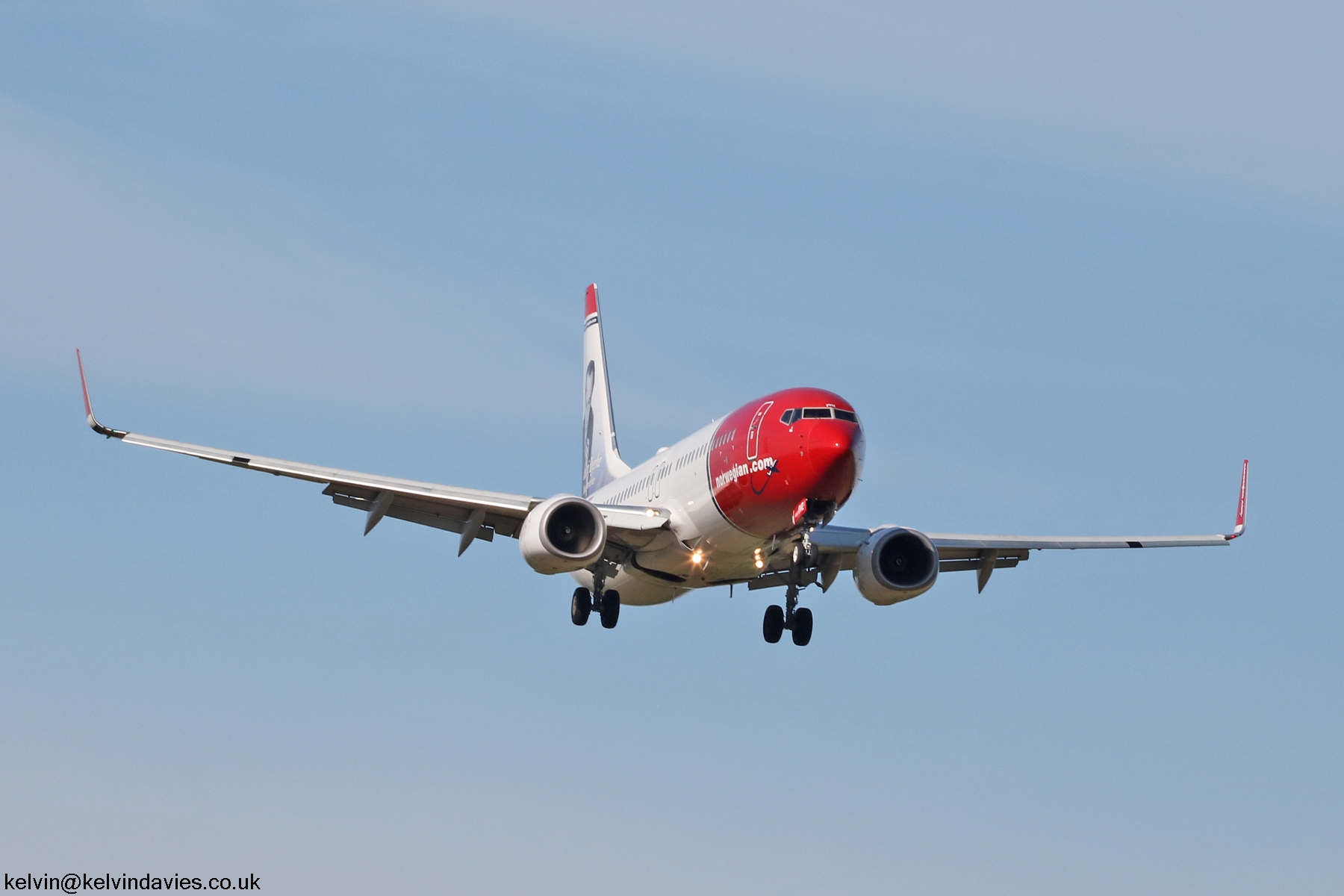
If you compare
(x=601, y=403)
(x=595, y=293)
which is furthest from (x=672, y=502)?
(x=595, y=293)

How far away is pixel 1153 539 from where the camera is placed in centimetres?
4934

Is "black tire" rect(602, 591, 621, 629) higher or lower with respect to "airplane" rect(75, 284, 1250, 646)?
lower

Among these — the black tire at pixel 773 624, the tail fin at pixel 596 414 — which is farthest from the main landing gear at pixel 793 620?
the tail fin at pixel 596 414

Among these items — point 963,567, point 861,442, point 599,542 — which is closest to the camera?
point 861,442

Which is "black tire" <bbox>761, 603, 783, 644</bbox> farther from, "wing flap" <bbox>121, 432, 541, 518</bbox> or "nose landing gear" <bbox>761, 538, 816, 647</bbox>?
"wing flap" <bbox>121, 432, 541, 518</bbox>

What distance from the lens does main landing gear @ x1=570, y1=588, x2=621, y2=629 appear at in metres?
45.5

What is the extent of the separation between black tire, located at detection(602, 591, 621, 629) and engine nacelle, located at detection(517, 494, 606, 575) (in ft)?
10.4

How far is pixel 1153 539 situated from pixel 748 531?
1397cm

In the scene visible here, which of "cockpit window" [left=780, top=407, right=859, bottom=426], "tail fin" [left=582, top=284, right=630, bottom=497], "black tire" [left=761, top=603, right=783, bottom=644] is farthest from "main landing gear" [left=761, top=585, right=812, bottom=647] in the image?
"tail fin" [left=582, top=284, right=630, bottom=497]

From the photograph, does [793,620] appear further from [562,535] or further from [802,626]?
[562,535]

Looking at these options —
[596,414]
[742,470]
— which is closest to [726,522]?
[742,470]

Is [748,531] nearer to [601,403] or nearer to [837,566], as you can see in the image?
[837,566]

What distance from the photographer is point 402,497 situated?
44781mm

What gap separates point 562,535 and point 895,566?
8.34 meters
